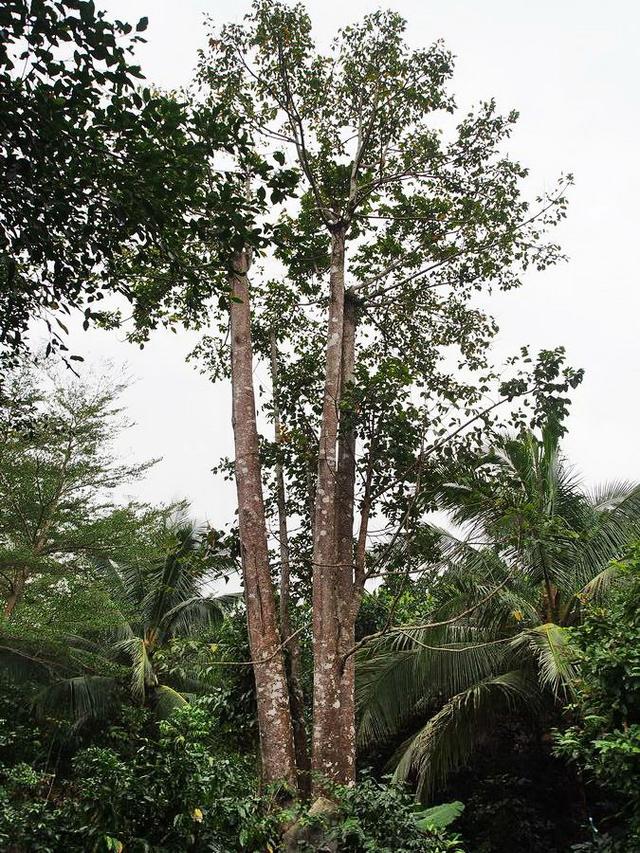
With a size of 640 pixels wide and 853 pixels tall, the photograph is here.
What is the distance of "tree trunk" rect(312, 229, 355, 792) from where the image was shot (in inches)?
215

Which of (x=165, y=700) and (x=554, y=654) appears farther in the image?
(x=165, y=700)

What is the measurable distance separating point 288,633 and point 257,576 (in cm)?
109

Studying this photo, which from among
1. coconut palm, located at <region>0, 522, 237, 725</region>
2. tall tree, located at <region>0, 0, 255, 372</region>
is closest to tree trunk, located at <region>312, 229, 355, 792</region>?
tall tree, located at <region>0, 0, 255, 372</region>

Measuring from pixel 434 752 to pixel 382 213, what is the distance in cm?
593

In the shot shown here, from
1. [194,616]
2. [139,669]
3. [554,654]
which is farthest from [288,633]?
[194,616]

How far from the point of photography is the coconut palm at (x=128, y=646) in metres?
12.0

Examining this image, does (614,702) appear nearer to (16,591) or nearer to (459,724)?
(459,724)

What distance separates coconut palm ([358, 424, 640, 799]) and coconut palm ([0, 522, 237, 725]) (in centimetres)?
386

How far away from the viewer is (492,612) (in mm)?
8406

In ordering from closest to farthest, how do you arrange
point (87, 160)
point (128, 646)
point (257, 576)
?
point (87, 160)
point (257, 576)
point (128, 646)

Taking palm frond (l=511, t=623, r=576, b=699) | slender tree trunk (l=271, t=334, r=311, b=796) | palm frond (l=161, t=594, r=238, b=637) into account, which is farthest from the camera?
palm frond (l=161, t=594, r=238, b=637)

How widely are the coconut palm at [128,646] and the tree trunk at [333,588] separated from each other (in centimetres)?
471

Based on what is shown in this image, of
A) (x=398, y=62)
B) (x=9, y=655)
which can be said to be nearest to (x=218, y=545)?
(x=398, y=62)

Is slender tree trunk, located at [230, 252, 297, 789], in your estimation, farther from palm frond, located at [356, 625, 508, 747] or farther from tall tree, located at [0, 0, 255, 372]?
palm frond, located at [356, 625, 508, 747]
